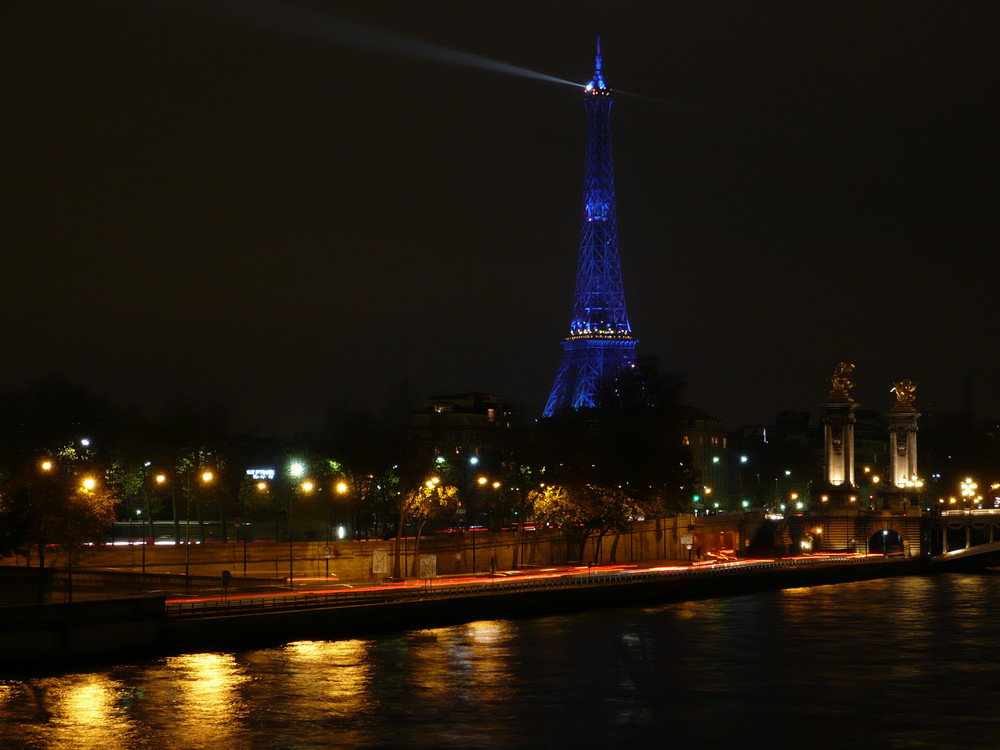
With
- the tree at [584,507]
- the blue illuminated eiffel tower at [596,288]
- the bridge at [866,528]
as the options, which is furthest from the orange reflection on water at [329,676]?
the blue illuminated eiffel tower at [596,288]

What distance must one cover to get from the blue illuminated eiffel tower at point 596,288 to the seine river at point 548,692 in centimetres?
9511

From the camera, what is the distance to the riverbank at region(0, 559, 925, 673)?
177ft

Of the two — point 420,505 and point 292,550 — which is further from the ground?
point 420,505

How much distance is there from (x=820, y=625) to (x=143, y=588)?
30513 mm

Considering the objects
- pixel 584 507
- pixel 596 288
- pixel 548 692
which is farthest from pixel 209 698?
pixel 596 288

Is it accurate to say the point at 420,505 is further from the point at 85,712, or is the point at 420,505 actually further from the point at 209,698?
the point at 85,712

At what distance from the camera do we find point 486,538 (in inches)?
3652

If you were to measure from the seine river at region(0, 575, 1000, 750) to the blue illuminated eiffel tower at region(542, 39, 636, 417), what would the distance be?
95114 mm

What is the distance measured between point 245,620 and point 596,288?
380ft

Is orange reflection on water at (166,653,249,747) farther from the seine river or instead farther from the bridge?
the bridge

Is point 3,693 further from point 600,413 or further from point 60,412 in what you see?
point 600,413

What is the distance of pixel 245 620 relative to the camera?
59.6m

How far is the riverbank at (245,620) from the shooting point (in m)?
54.0

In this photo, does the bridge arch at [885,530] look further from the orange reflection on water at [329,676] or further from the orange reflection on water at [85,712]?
the orange reflection on water at [85,712]
